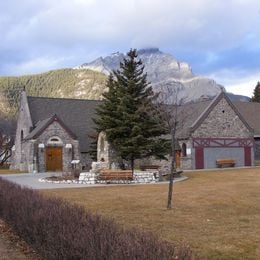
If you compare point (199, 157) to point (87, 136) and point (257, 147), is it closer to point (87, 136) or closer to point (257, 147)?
point (257, 147)

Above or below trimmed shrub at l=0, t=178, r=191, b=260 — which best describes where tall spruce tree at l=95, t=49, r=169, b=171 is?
above

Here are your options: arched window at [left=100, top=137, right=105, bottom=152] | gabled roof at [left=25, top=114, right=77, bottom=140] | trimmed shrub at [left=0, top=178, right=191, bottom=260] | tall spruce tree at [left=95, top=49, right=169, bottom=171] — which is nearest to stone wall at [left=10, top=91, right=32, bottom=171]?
gabled roof at [left=25, top=114, right=77, bottom=140]

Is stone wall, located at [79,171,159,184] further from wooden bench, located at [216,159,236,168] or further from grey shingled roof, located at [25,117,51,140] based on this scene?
wooden bench, located at [216,159,236,168]

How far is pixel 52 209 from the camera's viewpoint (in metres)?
8.42

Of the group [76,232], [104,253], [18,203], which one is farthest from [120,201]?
[104,253]

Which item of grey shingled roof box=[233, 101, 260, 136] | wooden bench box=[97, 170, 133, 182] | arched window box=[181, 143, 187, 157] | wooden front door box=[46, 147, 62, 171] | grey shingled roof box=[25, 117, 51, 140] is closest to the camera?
wooden bench box=[97, 170, 133, 182]

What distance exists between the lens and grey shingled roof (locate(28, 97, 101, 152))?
5053 centimetres

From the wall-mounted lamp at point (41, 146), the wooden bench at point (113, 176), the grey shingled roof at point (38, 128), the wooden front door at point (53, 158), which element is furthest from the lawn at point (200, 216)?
the wooden front door at point (53, 158)

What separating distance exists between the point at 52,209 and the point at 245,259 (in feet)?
11.6

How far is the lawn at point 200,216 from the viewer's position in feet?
30.5

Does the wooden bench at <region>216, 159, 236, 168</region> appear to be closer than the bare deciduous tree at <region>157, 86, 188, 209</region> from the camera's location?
No

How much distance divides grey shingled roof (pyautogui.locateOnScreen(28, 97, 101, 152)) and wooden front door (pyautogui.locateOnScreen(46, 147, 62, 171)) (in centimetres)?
318

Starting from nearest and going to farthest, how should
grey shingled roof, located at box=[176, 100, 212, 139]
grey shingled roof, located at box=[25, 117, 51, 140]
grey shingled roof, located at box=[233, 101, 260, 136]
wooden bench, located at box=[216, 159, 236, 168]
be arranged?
grey shingled roof, located at box=[25, 117, 51, 140] < grey shingled roof, located at box=[176, 100, 212, 139] < wooden bench, located at box=[216, 159, 236, 168] < grey shingled roof, located at box=[233, 101, 260, 136]

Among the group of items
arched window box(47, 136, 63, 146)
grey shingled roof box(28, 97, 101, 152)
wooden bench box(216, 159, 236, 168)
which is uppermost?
grey shingled roof box(28, 97, 101, 152)
